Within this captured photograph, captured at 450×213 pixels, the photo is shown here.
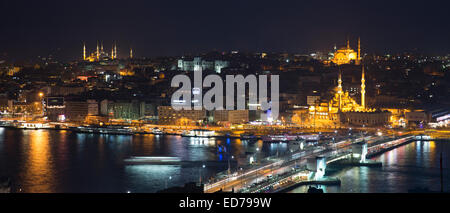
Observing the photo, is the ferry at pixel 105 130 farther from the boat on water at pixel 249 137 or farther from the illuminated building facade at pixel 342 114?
the illuminated building facade at pixel 342 114

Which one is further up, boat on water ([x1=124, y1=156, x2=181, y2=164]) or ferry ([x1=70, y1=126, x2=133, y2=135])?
ferry ([x1=70, y1=126, x2=133, y2=135])

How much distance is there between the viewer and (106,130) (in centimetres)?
1611

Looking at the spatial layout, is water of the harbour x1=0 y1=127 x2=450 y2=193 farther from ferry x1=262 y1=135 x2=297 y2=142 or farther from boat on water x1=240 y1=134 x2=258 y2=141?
ferry x1=262 y1=135 x2=297 y2=142

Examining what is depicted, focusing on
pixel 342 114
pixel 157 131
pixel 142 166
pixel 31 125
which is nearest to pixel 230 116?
pixel 157 131

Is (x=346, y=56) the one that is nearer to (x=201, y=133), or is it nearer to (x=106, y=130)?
(x=201, y=133)

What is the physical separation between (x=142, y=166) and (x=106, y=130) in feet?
21.9

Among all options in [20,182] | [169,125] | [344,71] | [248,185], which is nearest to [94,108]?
[169,125]

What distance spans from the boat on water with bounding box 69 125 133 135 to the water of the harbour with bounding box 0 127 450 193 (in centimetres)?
97

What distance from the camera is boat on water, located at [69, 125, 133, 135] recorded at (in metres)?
15.8

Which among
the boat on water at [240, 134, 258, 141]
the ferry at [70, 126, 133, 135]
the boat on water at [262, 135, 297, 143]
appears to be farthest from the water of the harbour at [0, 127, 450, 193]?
the ferry at [70, 126, 133, 135]

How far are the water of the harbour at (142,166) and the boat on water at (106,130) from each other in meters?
0.97
